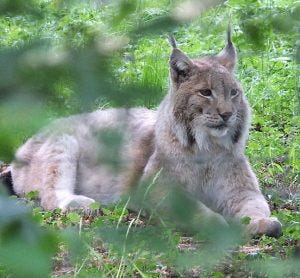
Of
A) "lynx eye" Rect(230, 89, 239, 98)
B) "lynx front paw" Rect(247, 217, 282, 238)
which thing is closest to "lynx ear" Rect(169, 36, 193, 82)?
"lynx eye" Rect(230, 89, 239, 98)

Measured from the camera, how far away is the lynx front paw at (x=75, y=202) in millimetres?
5898

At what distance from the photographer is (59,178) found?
6.59 meters

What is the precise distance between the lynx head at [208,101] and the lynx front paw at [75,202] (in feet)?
2.87

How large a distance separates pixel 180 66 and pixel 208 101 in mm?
397

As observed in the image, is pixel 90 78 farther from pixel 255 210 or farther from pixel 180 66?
pixel 180 66

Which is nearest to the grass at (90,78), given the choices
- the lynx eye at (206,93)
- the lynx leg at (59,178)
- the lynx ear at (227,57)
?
the lynx ear at (227,57)

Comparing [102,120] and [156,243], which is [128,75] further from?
[156,243]

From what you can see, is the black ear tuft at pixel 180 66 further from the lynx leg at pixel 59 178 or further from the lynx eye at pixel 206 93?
the lynx leg at pixel 59 178

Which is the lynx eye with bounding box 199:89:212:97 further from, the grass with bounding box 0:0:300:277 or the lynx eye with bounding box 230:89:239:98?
the grass with bounding box 0:0:300:277

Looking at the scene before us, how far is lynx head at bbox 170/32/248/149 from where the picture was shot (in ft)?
19.2

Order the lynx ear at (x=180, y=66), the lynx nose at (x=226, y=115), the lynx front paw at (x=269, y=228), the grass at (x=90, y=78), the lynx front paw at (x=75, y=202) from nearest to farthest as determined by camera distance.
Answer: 1. the grass at (x=90, y=78)
2. the lynx front paw at (x=269, y=228)
3. the lynx nose at (x=226, y=115)
4. the lynx front paw at (x=75, y=202)
5. the lynx ear at (x=180, y=66)

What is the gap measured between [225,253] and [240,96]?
4321mm

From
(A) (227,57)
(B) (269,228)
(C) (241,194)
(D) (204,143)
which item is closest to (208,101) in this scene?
(D) (204,143)

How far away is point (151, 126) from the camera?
6.54m
